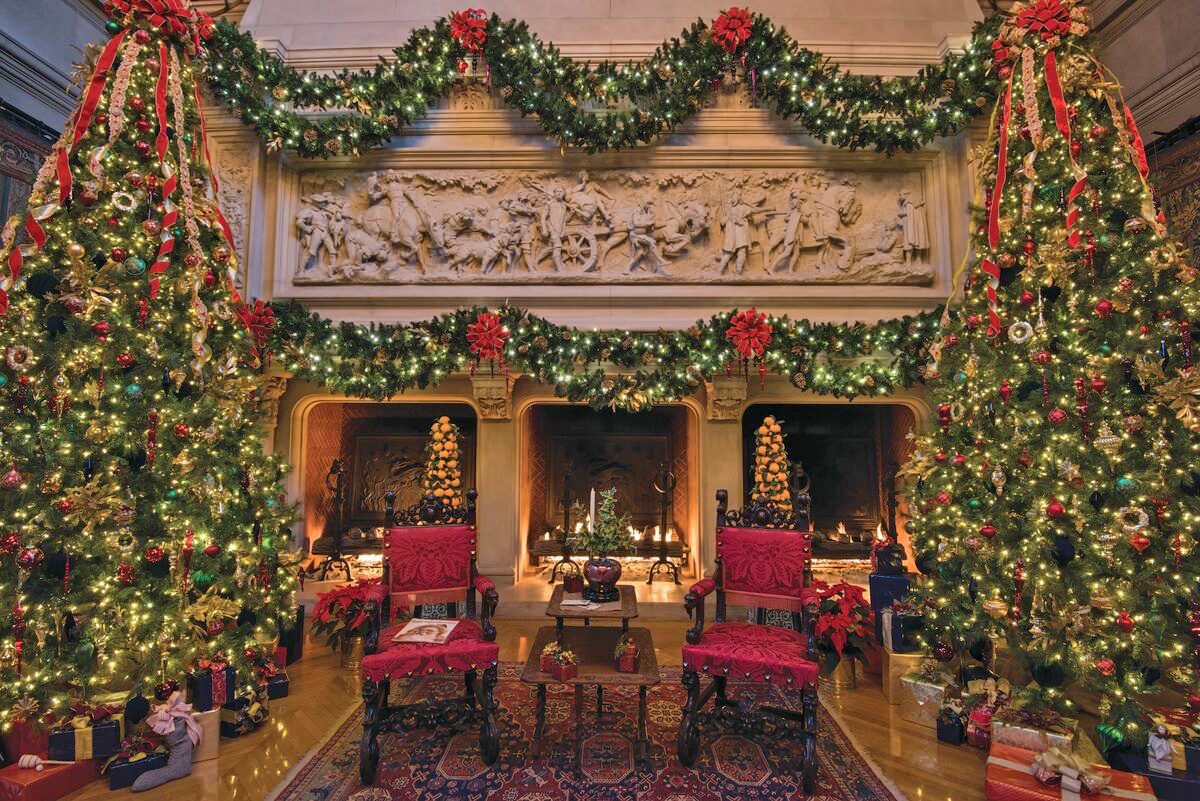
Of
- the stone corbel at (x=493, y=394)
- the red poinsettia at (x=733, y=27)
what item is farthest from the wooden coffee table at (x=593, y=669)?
the red poinsettia at (x=733, y=27)

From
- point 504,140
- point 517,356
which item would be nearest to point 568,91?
point 504,140

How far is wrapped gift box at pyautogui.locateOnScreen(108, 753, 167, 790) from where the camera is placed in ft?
8.85

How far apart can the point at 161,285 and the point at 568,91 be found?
379cm

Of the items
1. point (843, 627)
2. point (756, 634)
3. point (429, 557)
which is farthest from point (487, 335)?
point (843, 627)

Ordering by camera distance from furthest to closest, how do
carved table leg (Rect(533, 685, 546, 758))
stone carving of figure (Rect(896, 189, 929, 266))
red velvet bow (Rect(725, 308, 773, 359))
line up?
stone carving of figure (Rect(896, 189, 929, 266)) → red velvet bow (Rect(725, 308, 773, 359)) → carved table leg (Rect(533, 685, 546, 758))

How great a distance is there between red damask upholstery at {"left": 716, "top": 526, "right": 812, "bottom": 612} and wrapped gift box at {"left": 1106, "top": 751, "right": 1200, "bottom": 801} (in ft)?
5.42

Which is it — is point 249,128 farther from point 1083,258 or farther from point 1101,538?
point 1101,538

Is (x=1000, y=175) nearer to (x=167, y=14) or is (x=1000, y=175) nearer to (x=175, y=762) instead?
A: (x=167, y=14)

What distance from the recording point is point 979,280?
3.74m

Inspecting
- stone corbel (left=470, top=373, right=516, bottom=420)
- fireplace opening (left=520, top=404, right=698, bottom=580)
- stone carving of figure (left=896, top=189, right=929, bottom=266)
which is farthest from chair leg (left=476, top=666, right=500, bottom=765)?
stone carving of figure (left=896, top=189, right=929, bottom=266)

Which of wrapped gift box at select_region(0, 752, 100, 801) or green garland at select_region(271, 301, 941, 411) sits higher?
green garland at select_region(271, 301, 941, 411)

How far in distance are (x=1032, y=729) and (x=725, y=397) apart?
3.32 m

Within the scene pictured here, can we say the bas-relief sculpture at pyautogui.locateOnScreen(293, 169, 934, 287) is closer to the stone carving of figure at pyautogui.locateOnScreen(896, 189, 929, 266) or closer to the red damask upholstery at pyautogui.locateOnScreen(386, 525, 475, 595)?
the stone carving of figure at pyautogui.locateOnScreen(896, 189, 929, 266)

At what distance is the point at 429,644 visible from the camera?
296 cm
